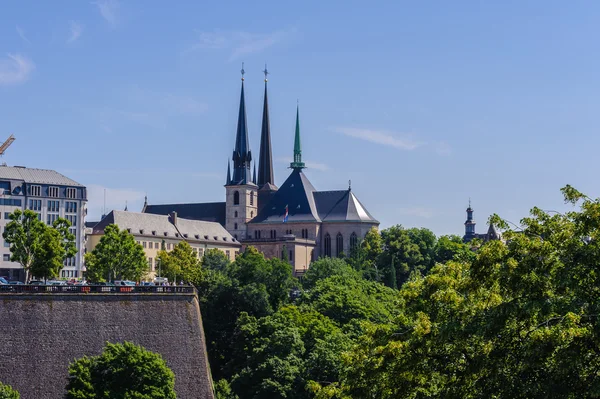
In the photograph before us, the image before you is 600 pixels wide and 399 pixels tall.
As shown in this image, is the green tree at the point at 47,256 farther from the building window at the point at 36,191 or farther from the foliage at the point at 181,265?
the building window at the point at 36,191

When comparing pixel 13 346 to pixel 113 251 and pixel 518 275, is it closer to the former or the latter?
pixel 113 251

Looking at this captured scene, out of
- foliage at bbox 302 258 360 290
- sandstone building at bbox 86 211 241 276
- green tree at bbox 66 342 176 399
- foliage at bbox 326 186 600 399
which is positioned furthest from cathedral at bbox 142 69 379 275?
foliage at bbox 326 186 600 399

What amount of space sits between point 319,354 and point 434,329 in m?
45.4

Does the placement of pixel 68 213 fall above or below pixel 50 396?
above

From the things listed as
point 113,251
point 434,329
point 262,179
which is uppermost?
point 262,179

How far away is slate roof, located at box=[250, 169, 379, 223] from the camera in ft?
581

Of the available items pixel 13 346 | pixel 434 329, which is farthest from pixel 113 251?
pixel 434 329

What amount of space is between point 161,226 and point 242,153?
23.8 metres

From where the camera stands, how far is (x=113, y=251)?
3841 inches

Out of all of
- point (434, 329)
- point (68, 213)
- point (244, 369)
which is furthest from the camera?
point (68, 213)

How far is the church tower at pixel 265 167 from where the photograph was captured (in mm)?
188125

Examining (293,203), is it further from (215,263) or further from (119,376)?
(119,376)

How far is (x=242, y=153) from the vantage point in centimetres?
18012

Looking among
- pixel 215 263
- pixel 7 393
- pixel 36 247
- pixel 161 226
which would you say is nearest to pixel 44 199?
pixel 215 263
